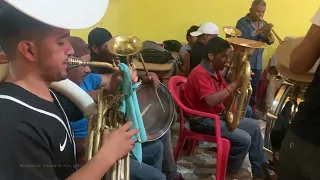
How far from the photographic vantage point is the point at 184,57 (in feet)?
12.6

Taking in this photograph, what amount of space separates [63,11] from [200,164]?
2.26m

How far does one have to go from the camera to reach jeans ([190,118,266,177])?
247 centimetres

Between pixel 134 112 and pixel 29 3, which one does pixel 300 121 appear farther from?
pixel 29 3

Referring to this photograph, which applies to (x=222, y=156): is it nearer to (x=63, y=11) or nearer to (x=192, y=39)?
(x=63, y=11)

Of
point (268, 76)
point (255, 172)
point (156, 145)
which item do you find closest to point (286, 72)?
point (156, 145)

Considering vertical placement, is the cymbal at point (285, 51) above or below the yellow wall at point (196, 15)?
above

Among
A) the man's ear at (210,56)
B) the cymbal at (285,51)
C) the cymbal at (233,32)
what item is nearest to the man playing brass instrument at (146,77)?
the man's ear at (210,56)

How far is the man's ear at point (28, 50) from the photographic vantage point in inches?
37.0

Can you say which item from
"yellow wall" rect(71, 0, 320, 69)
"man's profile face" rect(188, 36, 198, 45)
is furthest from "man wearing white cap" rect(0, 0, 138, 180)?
"yellow wall" rect(71, 0, 320, 69)

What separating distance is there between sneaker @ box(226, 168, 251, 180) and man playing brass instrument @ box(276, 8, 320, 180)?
1492 millimetres

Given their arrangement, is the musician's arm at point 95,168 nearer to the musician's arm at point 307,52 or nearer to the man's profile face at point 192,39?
the musician's arm at point 307,52

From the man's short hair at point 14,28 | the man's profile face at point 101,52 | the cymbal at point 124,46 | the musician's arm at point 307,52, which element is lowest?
the man's profile face at point 101,52

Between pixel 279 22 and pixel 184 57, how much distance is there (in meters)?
1.98

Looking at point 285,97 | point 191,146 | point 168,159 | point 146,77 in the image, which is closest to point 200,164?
point 191,146
